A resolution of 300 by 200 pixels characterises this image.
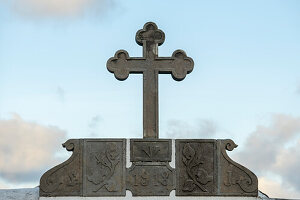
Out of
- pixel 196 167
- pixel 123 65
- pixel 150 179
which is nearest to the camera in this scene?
pixel 150 179

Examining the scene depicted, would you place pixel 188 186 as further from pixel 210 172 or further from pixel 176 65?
pixel 176 65

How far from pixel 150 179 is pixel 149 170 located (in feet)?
0.41

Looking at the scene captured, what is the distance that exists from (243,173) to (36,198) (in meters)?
2.88

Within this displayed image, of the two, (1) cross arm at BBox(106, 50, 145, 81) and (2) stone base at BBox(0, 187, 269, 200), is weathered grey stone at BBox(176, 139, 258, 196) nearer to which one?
(2) stone base at BBox(0, 187, 269, 200)

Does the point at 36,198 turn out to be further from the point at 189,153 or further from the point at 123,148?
the point at 189,153

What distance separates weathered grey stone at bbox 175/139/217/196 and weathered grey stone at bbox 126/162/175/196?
0.45 ft

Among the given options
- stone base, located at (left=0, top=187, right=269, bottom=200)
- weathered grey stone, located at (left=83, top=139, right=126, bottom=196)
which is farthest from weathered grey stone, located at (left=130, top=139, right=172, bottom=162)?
stone base, located at (left=0, top=187, right=269, bottom=200)

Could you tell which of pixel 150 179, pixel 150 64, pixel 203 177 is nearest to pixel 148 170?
pixel 150 179

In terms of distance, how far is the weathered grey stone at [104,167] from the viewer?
12156 mm

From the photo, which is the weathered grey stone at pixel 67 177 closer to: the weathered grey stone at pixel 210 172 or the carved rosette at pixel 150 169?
the carved rosette at pixel 150 169

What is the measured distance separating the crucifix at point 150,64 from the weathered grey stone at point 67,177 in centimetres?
110

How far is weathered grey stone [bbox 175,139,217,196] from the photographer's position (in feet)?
40.1

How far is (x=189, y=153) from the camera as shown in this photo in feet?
40.4

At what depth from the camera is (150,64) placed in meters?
12.7
